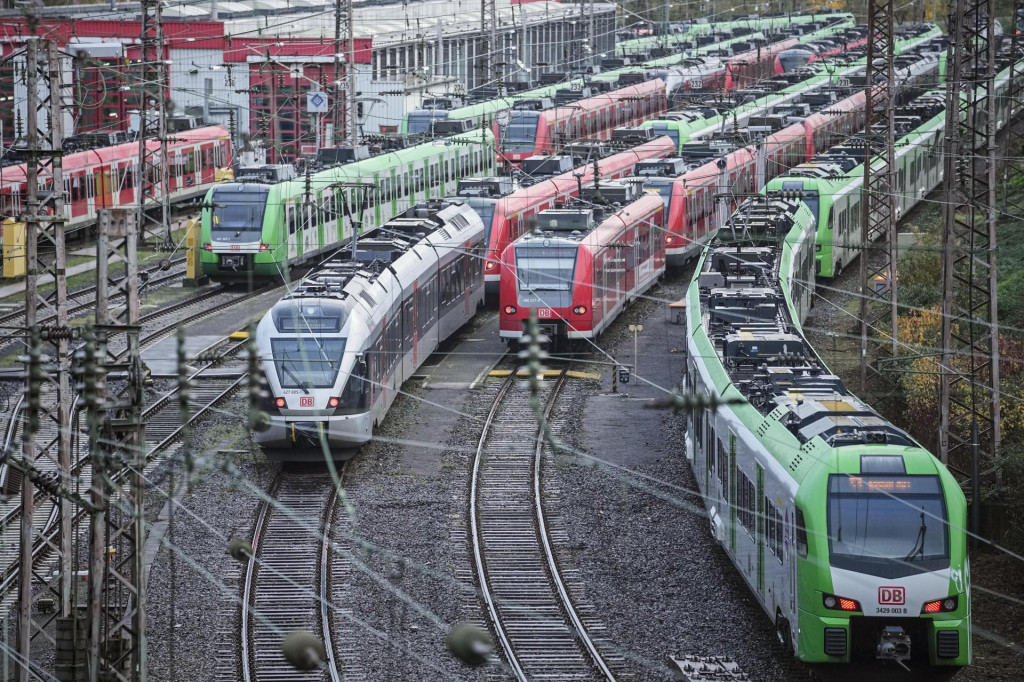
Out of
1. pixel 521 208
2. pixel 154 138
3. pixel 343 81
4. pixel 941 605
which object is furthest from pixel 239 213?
pixel 941 605

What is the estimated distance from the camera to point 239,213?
36062 millimetres

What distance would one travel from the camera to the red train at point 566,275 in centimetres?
3017

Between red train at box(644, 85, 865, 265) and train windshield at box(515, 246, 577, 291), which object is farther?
red train at box(644, 85, 865, 265)

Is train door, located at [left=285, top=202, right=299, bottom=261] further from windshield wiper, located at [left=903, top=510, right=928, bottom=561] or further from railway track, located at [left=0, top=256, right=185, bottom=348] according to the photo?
windshield wiper, located at [left=903, top=510, right=928, bottom=561]

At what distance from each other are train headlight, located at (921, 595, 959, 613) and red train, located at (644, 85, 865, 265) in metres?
21.0

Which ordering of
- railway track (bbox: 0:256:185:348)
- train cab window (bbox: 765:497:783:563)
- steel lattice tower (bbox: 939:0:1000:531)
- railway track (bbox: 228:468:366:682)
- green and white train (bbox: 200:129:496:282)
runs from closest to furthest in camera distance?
train cab window (bbox: 765:497:783:563)
railway track (bbox: 228:468:366:682)
steel lattice tower (bbox: 939:0:1000:531)
railway track (bbox: 0:256:185:348)
green and white train (bbox: 200:129:496:282)

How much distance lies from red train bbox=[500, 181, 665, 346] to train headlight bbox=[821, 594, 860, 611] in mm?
15104

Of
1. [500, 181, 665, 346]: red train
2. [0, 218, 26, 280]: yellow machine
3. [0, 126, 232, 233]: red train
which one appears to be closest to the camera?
[500, 181, 665, 346]: red train

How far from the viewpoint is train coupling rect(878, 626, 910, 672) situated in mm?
15336

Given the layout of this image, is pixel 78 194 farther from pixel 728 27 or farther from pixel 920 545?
pixel 728 27

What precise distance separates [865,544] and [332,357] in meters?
10.4

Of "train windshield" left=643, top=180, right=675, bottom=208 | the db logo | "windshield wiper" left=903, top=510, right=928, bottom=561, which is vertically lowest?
the db logo

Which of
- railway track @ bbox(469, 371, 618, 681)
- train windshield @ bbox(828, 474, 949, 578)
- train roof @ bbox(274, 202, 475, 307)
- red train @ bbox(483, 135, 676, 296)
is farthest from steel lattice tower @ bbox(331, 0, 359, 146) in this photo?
train windshield @ bbox(828, 474, 949, 578)

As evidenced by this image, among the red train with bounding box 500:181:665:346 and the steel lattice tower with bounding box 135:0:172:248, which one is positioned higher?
the steel lattice tower with bounding box 135:0:172:248
